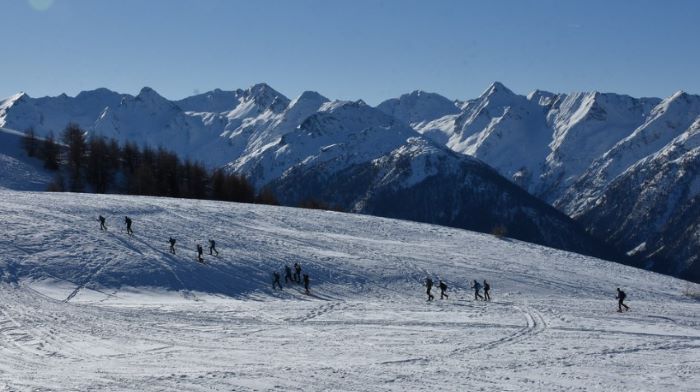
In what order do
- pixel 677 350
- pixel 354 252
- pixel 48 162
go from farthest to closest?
pixel 48 162
pixel 354 252
pixel 677 350

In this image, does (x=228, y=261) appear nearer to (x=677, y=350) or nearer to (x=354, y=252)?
(x=354, y=252)

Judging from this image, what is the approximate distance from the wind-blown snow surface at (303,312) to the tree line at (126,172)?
3862 cm

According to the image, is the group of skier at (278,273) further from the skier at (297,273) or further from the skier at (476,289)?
the skier at (476,289)

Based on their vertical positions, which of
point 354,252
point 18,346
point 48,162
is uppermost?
point 48,162

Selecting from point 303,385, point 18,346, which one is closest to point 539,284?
point 303,385

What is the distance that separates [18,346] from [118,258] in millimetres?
19648

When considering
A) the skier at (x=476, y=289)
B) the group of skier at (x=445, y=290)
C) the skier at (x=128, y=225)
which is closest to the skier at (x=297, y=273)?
the group of skier at (x=445, y=290)

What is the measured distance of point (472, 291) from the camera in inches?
1833

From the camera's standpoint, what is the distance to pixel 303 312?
3466 cm

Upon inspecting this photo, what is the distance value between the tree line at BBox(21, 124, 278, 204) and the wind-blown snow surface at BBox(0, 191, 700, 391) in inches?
1521

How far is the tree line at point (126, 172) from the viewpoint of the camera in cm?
10512

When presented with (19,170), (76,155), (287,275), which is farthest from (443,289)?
(19,170)

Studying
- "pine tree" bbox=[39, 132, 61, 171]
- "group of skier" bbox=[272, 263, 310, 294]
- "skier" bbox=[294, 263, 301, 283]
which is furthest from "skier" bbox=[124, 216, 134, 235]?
"pine tree" bbox=[39, 132, 61, 171]

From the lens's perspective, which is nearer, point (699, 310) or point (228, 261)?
point (699, 310)
